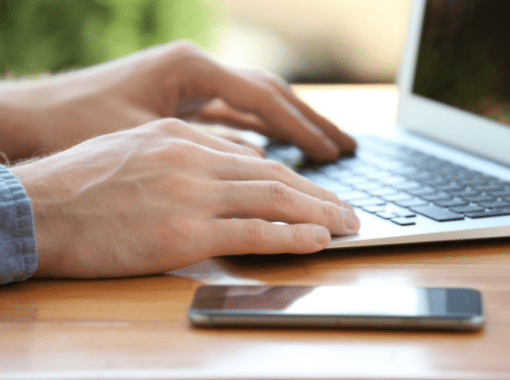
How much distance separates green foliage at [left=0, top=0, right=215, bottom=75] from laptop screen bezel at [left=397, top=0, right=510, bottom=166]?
124 centimetres

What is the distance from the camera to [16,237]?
16.6 inches

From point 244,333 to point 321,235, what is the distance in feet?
0.45

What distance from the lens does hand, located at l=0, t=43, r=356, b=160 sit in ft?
2.48

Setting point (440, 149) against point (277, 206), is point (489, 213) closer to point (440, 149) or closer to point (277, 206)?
point (277, 206)

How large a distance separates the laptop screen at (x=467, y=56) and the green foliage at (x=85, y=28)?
51.1 inches

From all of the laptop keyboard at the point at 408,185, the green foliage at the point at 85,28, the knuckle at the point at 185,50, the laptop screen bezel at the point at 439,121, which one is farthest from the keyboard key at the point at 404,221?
the green foliage at the point at 85,28

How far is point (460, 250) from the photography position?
480 millimetres

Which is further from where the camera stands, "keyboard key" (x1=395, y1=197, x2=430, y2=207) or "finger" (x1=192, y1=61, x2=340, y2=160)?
"finger" (x1=192, y1=61, x2=340, y2=160)

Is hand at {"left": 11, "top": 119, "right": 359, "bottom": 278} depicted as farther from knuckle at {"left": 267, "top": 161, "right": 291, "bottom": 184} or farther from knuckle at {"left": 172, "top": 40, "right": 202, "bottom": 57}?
knuckle at {"left": 172, "top": 40, "right": 202, "bottom": 57}

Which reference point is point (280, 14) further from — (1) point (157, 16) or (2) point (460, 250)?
(2) point (460, 250)

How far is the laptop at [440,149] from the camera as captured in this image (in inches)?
19.4

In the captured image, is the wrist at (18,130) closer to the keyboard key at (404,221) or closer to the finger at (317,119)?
the finger at (317,119)

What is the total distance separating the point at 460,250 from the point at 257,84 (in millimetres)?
434

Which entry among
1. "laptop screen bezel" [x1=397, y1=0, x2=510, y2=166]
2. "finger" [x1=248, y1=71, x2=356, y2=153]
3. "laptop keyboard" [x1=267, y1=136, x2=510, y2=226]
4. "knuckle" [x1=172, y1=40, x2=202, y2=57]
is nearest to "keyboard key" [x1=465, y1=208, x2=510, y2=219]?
"laptop keyboard" [x1=267, y1=136, x2=510, y2=226]
